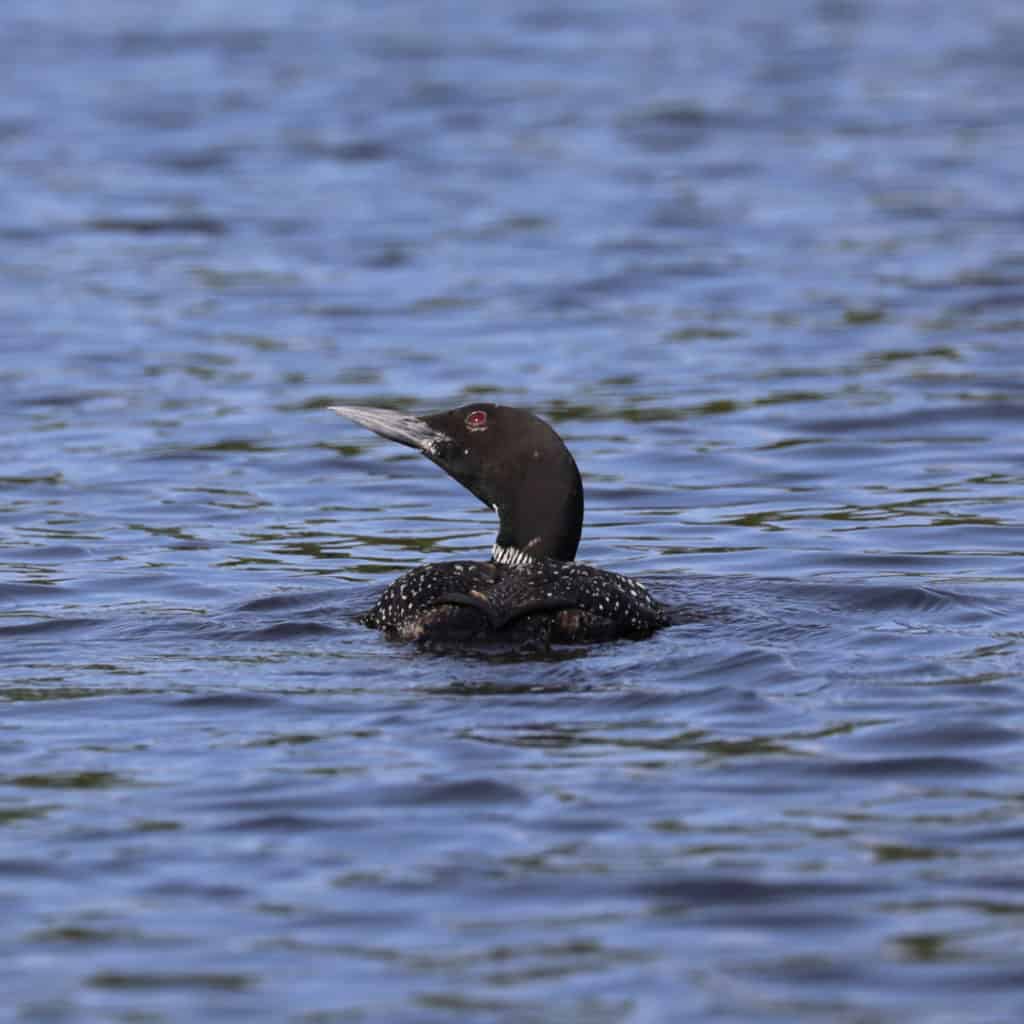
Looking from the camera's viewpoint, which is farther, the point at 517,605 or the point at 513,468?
the point at 513,468

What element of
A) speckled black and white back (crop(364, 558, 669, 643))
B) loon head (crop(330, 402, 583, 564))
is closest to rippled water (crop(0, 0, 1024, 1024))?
speckled black and white back (crop(364, 558, 669, 643))

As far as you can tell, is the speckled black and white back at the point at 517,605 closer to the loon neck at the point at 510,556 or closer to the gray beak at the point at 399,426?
the loon neck at the point at 510,556

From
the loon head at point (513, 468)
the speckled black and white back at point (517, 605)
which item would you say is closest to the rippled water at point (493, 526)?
the speckled black and white back at point (517, 605)

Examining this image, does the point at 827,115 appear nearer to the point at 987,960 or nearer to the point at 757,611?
the point at 757,611

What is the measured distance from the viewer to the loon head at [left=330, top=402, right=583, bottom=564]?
23.6 feet

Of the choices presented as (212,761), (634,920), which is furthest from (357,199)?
(634,920)

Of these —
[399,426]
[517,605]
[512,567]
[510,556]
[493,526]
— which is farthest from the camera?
[493,526]

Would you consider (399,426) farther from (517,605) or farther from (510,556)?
(517,605)

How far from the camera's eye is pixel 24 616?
7.35 meters

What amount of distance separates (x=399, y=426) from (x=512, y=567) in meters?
0.97

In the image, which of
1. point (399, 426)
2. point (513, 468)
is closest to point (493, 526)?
point (399, 426)

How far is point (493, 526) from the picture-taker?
9.15 metres

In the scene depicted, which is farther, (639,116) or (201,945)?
(639,116)

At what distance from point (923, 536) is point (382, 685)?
117 inches
